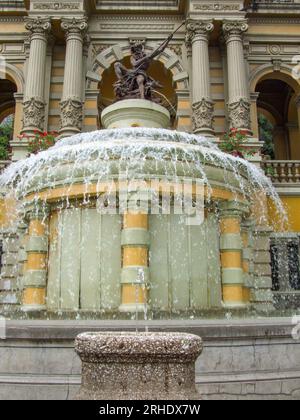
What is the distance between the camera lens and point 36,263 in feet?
27.3

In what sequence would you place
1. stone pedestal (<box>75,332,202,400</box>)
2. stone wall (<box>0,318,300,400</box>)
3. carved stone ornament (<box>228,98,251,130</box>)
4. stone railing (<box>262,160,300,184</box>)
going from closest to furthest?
stone pedestal (<box>75,332,202,400</box>) → stone wall (<box>0,318,300,400</box>) → stone railing (<box>262,160,300,184</box>) → carved stone ornament (<box>228,98,251,130</box>)

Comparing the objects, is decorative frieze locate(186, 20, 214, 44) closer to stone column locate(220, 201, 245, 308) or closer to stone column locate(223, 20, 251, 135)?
stone column locate(223, 20, 251, 135)

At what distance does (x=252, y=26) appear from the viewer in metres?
21.8

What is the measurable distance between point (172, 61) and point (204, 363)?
18.3m

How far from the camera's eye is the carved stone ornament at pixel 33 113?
18484 mm

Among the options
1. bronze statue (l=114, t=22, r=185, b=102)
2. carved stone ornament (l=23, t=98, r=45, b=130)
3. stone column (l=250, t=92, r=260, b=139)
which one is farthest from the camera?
stone column (l=250, t=92, r=260, b=139)

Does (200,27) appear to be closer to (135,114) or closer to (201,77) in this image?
(201,77)

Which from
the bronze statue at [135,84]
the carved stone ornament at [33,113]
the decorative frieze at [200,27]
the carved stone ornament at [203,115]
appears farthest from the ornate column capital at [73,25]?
the bronze statue at [135,84]

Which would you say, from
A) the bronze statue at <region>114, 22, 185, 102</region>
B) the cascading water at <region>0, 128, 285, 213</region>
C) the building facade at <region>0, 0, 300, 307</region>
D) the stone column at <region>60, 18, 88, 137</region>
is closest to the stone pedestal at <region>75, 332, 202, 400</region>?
the cascading water at <region>0, 128, 285, 213</region>

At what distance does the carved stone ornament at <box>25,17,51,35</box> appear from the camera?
774 inches

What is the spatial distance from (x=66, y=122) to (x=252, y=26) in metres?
10.2

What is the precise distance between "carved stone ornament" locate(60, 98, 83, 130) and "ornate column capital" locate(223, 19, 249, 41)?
23.3 feet

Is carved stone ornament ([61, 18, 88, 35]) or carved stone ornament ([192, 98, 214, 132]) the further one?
carved stone ornament ([61, 18, 88, 35])

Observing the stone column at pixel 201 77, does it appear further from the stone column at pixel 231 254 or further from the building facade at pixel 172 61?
the stone column at pixel 231 254
